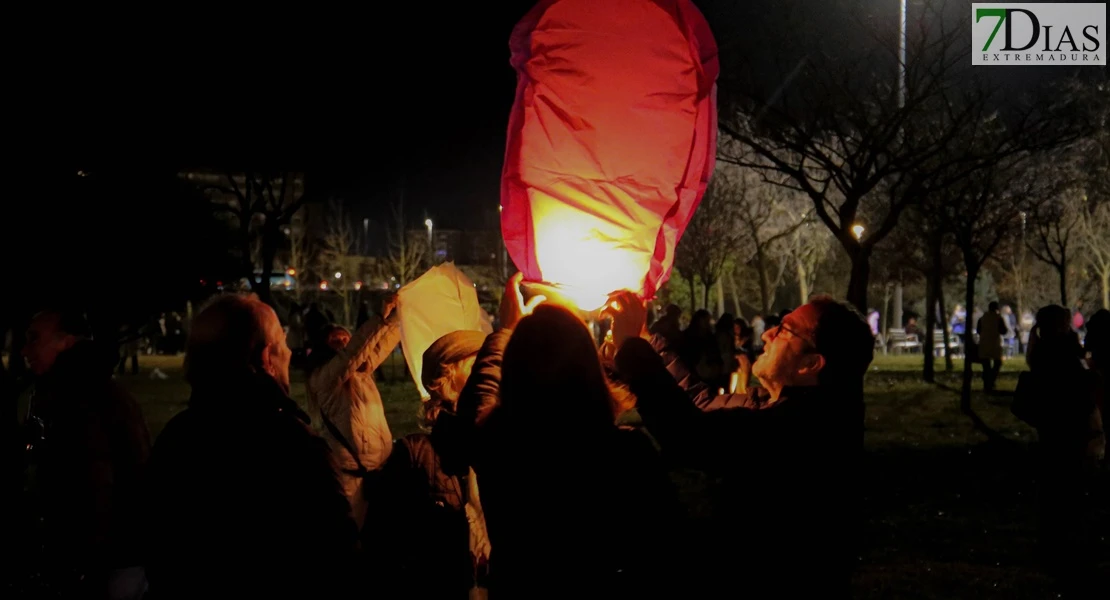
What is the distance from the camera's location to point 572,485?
2512mm

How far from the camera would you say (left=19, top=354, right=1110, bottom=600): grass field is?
21.5 ft

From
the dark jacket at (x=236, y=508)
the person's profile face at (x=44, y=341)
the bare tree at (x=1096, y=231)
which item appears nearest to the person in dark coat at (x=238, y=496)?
the dark jacket at (x=236, y=508)

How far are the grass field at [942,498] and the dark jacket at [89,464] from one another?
2738 millimetres

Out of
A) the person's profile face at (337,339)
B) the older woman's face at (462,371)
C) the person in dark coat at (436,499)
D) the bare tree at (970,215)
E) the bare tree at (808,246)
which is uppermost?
the bare tree at (808,246)

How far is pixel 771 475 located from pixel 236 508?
157 cm

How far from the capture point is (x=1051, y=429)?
22.3 feet

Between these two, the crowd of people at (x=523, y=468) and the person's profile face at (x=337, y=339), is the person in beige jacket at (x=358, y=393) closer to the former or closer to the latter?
the person's profile face at (x=337, y=339)

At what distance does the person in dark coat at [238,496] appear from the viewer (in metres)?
2.38

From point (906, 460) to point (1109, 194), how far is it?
1786 centimetres

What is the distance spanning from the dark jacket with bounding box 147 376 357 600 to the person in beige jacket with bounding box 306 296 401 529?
9.65 feet

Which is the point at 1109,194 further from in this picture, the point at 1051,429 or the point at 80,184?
the point at 80,184

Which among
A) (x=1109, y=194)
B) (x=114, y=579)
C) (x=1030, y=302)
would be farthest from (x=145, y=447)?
(x=1030, y=302)

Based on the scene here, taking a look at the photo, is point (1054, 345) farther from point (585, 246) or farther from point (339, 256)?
point (339, 256)

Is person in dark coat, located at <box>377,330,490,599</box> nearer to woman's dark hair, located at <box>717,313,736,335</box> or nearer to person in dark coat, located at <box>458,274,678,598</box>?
person in dark coat, located at <box>458,274,678,598</box>
